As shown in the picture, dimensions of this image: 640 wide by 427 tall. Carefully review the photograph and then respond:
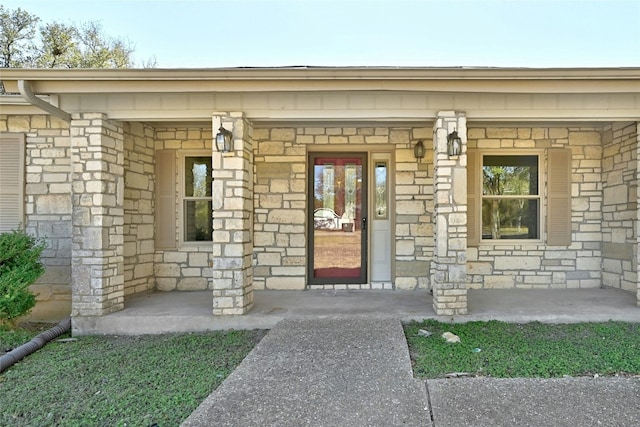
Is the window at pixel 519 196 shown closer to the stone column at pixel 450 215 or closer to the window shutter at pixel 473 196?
the window shutter at pixel 473 196

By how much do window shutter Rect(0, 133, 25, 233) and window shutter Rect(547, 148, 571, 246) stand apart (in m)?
7.41

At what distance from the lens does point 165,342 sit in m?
3.81

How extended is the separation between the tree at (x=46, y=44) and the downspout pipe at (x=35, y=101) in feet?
28.8

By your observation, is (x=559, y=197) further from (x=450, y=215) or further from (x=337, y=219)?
(x=337, y=219)

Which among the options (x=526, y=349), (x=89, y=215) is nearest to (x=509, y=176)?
(x=526, y=349)

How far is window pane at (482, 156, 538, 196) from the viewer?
5496 mm

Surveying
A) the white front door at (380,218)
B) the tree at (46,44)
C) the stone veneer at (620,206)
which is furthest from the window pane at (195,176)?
the tree at (46,44)

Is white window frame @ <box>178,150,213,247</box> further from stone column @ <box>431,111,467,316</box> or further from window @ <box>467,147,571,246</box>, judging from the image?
window @ <box>467,147,571,246</box>

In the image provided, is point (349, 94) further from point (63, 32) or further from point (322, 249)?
point (63, 32)

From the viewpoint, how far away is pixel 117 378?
9.82 ft

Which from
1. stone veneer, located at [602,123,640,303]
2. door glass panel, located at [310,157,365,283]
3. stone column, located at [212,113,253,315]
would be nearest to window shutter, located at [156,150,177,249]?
stone column, located at [212,113,253,315]

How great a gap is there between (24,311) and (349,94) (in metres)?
4.45

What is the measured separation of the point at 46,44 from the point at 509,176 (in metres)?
13.4

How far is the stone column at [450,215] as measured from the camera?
13.2 feet
